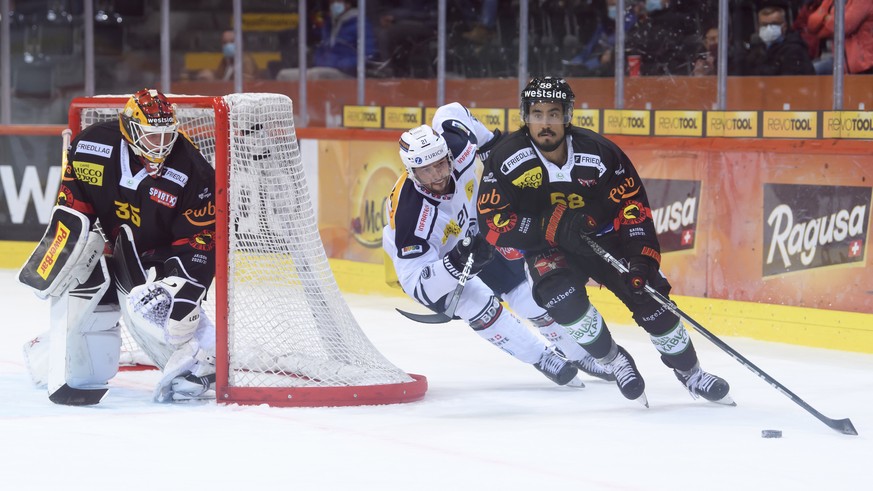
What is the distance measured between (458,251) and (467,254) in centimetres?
3

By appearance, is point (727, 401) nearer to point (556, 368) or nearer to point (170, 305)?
point (556, 368)

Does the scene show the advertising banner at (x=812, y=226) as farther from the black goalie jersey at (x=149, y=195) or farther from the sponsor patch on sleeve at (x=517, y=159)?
the black goalie jersey at (x=149, y=195)

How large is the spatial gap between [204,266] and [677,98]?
295cm

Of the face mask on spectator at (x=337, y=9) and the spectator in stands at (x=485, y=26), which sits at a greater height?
the face mask on spectator at (x=337, y=9)

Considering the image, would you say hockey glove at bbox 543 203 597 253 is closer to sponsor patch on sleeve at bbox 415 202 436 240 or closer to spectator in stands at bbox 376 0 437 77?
sponsor patch on sleeve at bbox 415 202 436 240

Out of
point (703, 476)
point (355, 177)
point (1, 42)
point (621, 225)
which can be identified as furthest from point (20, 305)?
point (703, 476)

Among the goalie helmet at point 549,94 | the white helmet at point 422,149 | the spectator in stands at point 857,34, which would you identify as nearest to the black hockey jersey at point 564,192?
the goalie helmet at point 549,94

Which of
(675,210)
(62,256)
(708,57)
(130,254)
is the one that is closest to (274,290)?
(130,254)

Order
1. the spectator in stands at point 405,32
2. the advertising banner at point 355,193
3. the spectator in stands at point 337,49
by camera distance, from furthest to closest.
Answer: the spectator in stands at point 337,49 < the spectator in stands at point 405,32 < the advertising banner at point 355,193

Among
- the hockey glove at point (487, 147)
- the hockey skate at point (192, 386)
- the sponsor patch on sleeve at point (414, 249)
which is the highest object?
the hockey glove at point (487, 147)

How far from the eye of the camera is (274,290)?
15.2 ft

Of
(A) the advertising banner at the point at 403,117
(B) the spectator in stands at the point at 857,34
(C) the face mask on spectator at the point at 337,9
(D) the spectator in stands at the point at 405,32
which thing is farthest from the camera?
(C) the face mask on spectator at the point at 337,9

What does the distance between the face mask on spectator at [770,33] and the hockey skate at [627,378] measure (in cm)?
252

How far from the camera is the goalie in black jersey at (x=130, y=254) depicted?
4.38m
